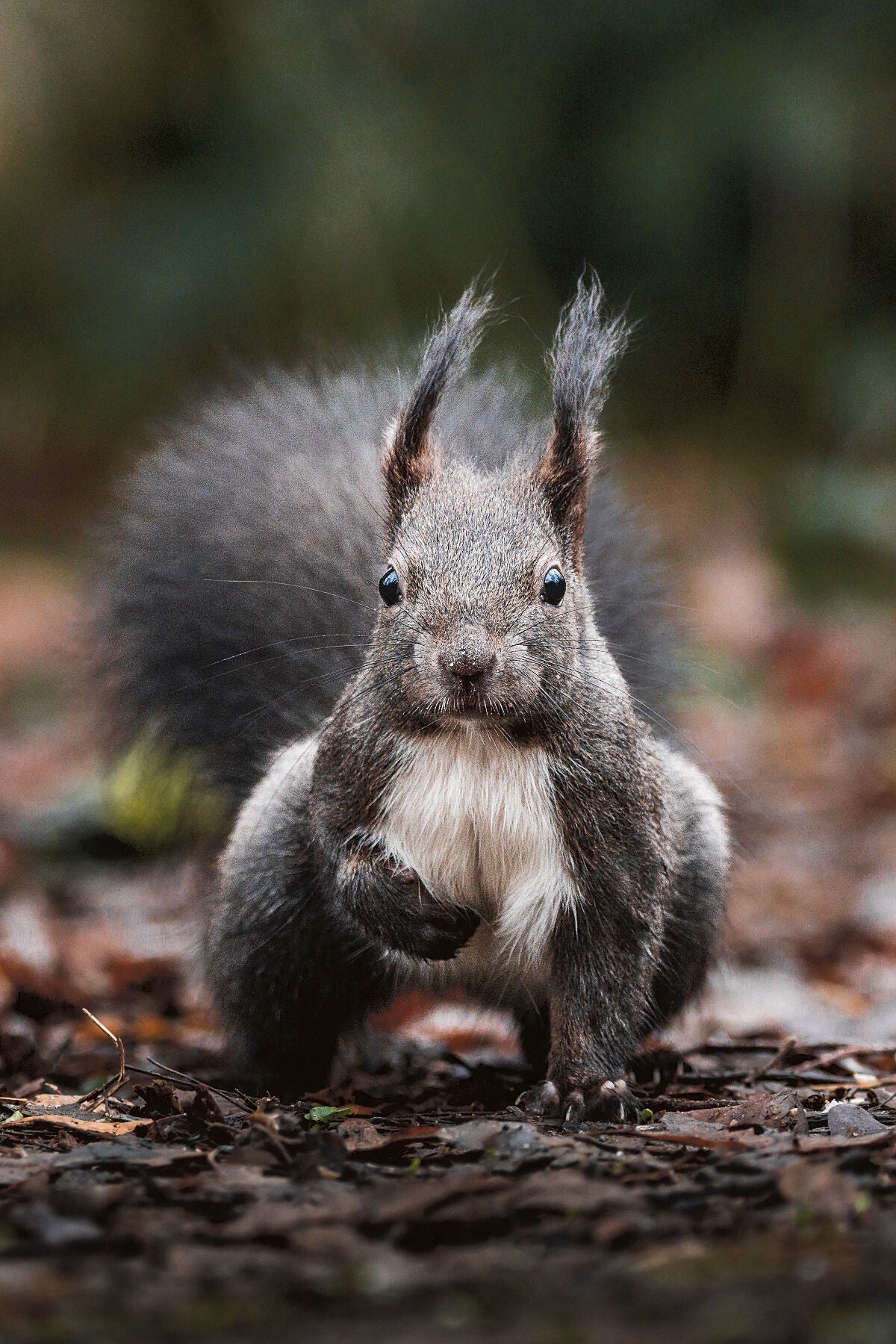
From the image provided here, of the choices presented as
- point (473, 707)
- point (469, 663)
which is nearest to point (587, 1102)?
point (473, 707)

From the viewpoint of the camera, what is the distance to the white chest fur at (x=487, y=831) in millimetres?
3402

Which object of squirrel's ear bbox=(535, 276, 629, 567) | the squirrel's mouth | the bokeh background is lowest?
the squirrel's mouth

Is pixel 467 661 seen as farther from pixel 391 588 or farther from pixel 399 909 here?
pixel 399 909

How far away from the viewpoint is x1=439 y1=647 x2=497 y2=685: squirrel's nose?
10.4ft

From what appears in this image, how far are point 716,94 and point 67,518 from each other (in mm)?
6559

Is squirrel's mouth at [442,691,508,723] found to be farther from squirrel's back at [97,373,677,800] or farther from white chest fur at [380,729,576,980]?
squirrel's back at [97,373,677,800]

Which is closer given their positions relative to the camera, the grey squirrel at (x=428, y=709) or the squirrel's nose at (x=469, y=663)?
the squirrel's nose at (x=469, y=663)

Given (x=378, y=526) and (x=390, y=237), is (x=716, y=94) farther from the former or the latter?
(x=378, y=526)

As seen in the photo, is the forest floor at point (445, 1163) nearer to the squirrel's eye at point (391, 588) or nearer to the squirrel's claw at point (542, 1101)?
the squirrel's claw at point (542, 1101)

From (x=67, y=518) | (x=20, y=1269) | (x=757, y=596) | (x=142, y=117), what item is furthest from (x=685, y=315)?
(x=20, y=1269)

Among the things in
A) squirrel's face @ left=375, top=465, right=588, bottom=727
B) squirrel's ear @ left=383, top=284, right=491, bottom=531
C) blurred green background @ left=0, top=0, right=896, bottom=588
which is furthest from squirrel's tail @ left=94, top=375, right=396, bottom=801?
blurred green background @ left=0, top=0, right=896, bottom=588

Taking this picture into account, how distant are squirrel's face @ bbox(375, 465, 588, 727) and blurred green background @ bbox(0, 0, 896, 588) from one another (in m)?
7.06

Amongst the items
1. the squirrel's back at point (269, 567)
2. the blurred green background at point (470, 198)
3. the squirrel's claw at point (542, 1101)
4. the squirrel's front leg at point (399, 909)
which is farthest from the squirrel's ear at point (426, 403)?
the blurred green background at point (470, 198)

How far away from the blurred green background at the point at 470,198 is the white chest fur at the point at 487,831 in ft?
24.3
